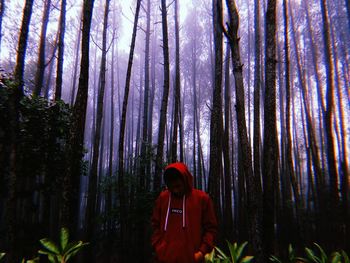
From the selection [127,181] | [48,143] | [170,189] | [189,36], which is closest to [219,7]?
[170,189]

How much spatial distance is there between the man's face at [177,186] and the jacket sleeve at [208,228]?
0.81ft

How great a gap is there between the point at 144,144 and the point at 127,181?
5.07 feet

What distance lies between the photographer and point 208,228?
2.12 m

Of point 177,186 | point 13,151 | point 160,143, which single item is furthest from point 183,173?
point 160,143

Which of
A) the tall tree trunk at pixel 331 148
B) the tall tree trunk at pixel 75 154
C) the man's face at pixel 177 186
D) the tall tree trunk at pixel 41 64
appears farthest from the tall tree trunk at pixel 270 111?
the tall tree trunk at pixel 41 64

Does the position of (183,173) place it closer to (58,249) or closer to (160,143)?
(58,249)

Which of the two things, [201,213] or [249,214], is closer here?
[201,213]

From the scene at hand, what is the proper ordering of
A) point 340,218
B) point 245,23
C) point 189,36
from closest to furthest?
point 340,218
point 245,23
point 189,36

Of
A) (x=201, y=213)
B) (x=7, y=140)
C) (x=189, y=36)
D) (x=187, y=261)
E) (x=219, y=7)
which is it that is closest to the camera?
(x=187, y=261)

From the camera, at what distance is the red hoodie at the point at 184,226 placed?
78.7 inches

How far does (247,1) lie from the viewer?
13484 millimetres

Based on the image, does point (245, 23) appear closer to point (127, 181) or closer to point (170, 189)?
point (127, 181)

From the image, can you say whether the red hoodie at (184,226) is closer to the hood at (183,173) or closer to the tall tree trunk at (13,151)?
the hood at (183,173)

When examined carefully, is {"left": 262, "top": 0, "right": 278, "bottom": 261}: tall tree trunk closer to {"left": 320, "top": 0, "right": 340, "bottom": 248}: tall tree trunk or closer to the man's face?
the man's face
